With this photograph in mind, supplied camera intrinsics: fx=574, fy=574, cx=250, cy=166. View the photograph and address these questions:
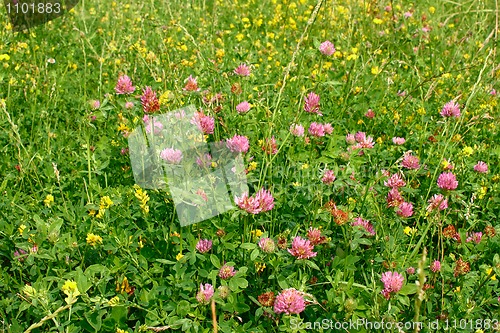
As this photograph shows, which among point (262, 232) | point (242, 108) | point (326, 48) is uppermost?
point (326, 48)

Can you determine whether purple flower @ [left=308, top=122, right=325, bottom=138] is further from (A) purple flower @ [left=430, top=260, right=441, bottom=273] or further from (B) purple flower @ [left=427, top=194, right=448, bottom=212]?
(A) purple flower @ [left=430, top=260, right=441, bottom=273]

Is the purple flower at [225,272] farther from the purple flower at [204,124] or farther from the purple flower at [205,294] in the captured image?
the purple flower at [204,124]

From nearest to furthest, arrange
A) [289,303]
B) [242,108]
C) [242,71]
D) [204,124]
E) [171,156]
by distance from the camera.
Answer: [289,303]
[171,156]
[204,124]
[242,108]
[242,71]

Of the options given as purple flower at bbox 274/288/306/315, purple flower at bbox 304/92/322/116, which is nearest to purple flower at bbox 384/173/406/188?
purple flower at bbox 304/92/322/116

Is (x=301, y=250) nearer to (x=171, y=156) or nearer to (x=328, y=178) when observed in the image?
(x=328, y=178)

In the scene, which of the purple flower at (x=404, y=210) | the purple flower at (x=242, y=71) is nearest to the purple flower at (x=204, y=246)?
the purple flower at (x=404, y=210)

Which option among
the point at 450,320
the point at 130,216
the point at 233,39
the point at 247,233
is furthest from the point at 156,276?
the point at 233,39

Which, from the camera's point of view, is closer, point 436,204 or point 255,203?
point 255,203

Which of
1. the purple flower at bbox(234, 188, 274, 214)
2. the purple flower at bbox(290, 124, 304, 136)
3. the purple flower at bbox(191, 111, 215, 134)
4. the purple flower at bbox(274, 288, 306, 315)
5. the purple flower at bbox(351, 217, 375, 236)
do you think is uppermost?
the purple flower at bbox(191, 111, 215, 134)

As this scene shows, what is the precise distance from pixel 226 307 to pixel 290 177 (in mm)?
663

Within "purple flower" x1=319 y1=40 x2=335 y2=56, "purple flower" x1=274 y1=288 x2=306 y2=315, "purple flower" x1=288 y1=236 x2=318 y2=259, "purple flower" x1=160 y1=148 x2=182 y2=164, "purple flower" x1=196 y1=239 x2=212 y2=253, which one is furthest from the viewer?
"purple flower" x1=319 y1=40 x2=335 y2=56

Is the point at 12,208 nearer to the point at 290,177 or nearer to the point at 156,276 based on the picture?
the point at 156,276

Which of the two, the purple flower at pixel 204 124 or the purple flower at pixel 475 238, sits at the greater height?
the purple flower at pixel 204 124

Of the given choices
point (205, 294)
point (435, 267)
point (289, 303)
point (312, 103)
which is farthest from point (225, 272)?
point (312, 103)
